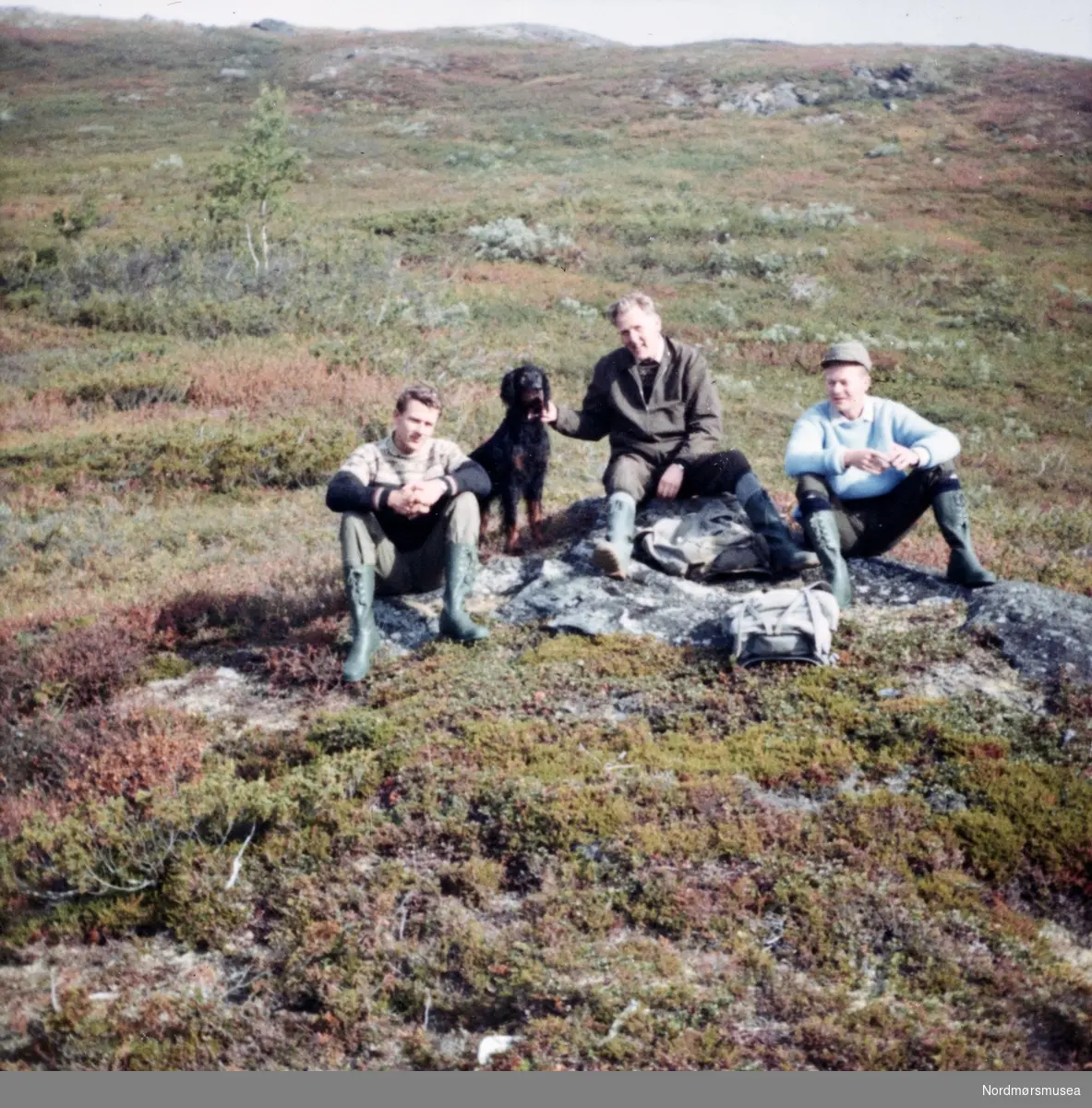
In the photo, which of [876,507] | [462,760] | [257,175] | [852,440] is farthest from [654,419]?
[257,175]

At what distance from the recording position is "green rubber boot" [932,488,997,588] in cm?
659

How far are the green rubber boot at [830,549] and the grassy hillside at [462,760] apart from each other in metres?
0.24

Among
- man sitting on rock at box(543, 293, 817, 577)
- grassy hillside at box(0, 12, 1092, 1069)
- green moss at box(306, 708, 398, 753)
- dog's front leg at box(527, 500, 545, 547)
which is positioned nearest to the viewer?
grassy hillside at box(0, 12, 1092, 1069)

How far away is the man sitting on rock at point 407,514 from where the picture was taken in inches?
251

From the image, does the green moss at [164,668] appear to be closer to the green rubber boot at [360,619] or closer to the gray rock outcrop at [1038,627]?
the green rubber boot at [360,619]

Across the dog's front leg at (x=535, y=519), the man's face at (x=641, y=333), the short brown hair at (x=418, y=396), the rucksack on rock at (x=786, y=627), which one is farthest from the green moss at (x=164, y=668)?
the man's face at (x=641, y=333)

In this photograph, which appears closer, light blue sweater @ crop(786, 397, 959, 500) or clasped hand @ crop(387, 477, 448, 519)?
clasped hand @ crop(387, 477, 448, 519)

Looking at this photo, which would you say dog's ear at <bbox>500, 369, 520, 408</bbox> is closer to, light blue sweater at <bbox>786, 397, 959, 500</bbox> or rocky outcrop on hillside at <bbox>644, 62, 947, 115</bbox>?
light blue sweater at <bbox>786, 397, 959, 500</bbox>

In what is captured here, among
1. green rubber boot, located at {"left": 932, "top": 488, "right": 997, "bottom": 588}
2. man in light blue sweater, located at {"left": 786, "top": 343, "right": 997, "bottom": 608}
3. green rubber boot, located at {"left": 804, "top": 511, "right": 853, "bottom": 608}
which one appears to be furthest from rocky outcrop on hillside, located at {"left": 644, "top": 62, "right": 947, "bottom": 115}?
green rubber boot, located at {"left": 804, "top": 511, "right": 853, "bottom": 608}

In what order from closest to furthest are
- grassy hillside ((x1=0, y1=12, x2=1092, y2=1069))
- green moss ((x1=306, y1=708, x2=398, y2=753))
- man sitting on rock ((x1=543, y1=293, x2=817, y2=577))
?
grassy hillside ((x1=0, y1=12, x2=1092, y2=1069))
green moss ((x1=306, y1=708, x2=398, y2=753))
man sitting on rock ((x1=543, y1=293, x2=817, y2=577))

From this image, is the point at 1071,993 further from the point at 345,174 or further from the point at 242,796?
the point at 345,174

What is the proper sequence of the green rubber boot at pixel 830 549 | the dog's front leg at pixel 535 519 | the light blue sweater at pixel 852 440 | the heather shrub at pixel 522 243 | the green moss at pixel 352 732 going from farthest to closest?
the heather shrub at pixel 522 243 → the dog's front leg at pixel 535 519 → the light blue sweater at pixel 852 440 → the green rubber boot at pixel 830 549 → the green moss at pixel 352 732

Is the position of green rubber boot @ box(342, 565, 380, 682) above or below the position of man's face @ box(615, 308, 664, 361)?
below

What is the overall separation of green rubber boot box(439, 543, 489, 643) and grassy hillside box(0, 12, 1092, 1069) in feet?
0.66
